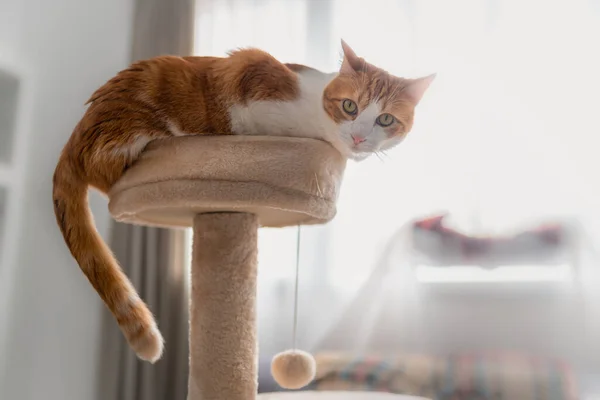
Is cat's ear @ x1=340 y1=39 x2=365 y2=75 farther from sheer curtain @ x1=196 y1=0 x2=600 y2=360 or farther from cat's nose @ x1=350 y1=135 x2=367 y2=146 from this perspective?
sheer curtain @ x1=196 y1=0 x2=600 y2=360

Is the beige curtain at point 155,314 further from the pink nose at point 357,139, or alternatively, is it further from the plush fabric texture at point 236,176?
the pink nose at point 357,139

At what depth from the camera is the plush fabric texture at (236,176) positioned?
857mm

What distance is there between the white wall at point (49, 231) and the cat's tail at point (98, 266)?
0.76m

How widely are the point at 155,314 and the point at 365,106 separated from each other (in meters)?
1.12

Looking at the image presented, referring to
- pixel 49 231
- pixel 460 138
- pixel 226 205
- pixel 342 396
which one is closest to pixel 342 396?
pixel 342 396

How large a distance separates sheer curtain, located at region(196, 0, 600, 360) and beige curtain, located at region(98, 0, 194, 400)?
27 cm

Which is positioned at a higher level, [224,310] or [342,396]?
[224,310]

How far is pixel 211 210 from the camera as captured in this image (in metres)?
0.97

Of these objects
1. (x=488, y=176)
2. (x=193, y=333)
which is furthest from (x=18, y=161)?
(x=488, y=176)

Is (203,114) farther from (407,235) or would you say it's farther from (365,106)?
(407,235)

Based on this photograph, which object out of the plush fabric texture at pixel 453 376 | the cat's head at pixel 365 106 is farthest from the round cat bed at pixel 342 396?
the cat's head at pixel 365 106

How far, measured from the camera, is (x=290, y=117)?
3.12 feet

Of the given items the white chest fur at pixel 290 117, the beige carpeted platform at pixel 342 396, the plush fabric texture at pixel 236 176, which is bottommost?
the beige carpeted platform at pixel 342 396

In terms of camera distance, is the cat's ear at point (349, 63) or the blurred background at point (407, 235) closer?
the cat's ear at point (349, 63)
